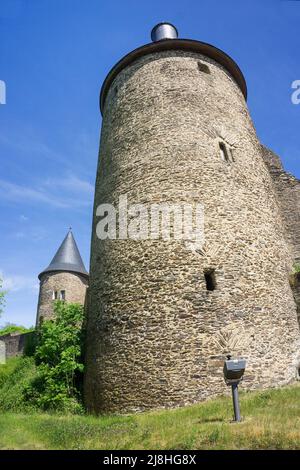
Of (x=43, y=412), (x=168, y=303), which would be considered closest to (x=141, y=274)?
(x=168, y=303)

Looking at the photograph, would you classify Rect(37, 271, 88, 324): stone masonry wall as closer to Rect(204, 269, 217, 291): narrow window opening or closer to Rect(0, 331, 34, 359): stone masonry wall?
Rect(0, 331, 34, 359): stone masonry wall

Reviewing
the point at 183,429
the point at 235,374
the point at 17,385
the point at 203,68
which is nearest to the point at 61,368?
the point at 17,385

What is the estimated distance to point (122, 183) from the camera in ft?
37.0

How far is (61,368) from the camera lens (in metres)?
10.8

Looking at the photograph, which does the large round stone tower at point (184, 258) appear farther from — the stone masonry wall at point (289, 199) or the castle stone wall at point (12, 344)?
the castle stone wall at point (12, 344)

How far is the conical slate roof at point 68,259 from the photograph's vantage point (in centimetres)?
Answer: 2867

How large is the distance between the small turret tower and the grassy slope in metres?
19.4

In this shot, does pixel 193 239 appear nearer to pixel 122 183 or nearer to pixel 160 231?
pixel 160 231

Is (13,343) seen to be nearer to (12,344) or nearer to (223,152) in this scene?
(12,344)

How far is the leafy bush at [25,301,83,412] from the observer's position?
10234 mm

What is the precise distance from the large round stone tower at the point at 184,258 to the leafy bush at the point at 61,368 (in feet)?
2.32

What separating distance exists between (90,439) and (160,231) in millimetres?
5339

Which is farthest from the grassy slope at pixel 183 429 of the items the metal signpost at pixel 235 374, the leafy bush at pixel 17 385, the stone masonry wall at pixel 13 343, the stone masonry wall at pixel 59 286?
the stone masonry wall at pixel 59 286

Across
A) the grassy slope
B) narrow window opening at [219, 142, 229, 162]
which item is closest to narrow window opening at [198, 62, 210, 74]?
narrow window opening at [219, 142, 229, 162]
